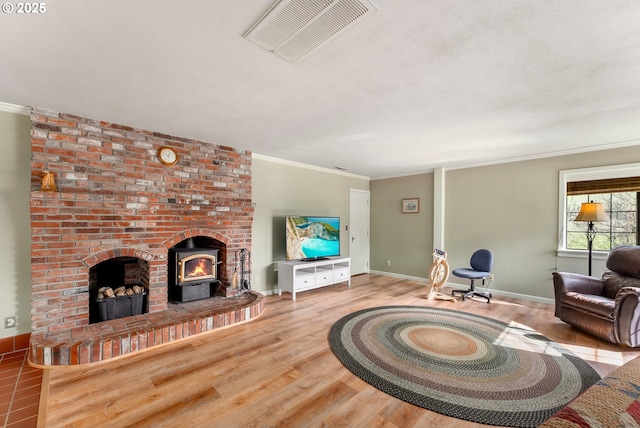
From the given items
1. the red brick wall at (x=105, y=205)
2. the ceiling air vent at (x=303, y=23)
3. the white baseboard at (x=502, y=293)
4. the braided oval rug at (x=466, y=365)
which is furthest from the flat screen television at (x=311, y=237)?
the ceiling air vent at (x=303, y=23)

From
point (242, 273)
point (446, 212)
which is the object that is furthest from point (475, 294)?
point (242, 273)

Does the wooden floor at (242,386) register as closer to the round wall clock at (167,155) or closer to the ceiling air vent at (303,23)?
the round wall clock at (167,155)

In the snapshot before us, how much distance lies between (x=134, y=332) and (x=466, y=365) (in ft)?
10.1

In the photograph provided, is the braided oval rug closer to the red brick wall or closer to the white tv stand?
the white tv stand

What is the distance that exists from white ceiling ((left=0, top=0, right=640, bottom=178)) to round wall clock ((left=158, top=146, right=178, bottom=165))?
0.23 metres

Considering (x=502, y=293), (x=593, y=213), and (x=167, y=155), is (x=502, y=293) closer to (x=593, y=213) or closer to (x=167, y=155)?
(x=593, y=213)

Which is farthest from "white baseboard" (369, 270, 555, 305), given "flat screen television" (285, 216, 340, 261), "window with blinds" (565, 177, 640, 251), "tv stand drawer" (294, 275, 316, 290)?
"tv stand drawer" (294, 275, 316, 290)

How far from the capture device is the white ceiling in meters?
1.43

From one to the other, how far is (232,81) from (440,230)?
179 inches

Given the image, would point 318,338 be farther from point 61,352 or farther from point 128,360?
point 61,352

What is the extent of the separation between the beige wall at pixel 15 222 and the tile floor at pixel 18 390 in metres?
0.34

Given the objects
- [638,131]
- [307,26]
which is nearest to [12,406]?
[307,26]

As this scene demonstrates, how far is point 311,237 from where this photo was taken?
486 cm

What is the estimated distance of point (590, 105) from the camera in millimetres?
2469
